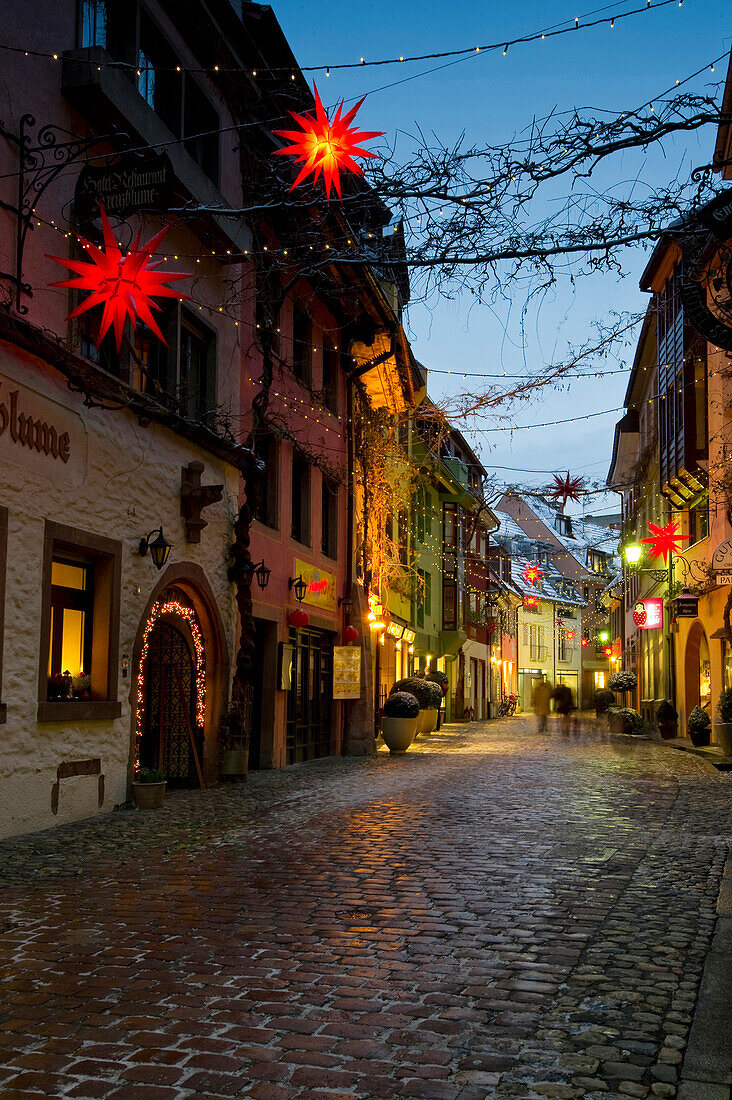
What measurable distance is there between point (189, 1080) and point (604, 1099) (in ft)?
4.91

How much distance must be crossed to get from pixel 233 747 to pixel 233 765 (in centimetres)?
26

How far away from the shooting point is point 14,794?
965 centimetres

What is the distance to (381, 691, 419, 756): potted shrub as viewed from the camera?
2195 cm

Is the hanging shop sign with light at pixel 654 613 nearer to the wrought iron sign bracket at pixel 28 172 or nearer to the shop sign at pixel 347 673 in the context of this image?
the shop sign at pixel 347 673

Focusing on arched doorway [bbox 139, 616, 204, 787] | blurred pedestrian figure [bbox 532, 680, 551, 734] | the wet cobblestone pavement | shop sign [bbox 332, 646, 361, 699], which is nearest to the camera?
the wet cobblestone pavement

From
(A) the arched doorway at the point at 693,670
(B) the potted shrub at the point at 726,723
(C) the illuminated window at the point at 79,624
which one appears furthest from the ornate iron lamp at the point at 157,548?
(A) the arched doorway at the point at 693,670

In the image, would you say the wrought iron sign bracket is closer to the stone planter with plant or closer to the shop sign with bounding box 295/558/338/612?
the shop sign with bounding box 295/558/338/612

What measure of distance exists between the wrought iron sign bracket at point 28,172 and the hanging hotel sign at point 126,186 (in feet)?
1.11

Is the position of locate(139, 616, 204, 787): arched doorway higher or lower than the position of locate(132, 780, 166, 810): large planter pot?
higher

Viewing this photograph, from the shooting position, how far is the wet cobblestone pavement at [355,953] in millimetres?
3916

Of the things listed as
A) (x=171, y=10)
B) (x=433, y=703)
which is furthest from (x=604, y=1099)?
(x=433, y=703)

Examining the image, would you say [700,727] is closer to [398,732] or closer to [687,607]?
[687,607]

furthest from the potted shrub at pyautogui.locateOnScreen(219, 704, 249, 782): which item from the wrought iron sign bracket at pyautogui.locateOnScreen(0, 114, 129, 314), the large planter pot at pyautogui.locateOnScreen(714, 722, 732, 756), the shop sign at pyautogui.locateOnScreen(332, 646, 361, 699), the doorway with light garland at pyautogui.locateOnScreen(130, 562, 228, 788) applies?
the large planter pot at pyautogui.locateOnScreen(714, 722, 732, 756)

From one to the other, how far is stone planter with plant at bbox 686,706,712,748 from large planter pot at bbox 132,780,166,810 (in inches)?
575
